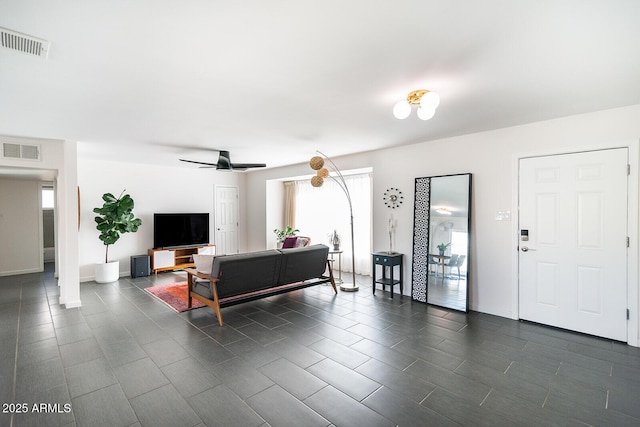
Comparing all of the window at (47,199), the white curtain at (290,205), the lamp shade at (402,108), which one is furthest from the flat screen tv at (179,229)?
the lamp shade at (402,108)

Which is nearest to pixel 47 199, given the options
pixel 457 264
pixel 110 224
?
pixel 110 224

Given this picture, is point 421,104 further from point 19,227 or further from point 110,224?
point 19,227

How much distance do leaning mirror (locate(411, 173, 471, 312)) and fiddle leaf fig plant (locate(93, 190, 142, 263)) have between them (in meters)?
5.59

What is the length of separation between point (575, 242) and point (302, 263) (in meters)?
3.54

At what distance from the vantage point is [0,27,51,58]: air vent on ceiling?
5.79ft

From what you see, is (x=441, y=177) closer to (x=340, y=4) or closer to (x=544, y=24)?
(x=544, y=24)

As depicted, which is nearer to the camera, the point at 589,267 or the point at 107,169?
the point at 589,267

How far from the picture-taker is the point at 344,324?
12.3 feet

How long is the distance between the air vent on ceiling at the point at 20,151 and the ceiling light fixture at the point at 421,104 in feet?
16.2

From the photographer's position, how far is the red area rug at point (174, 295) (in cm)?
448

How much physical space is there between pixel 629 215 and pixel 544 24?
266cm

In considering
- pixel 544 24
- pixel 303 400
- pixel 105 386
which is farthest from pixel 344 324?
pixel 544 24

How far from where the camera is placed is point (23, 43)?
185 centimetres

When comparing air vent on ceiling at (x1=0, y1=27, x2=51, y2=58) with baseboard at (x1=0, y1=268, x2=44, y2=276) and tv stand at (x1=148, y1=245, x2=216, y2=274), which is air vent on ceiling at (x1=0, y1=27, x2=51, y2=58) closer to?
tv stand at (x1=148, y1=245, x2=216, y2=274)
